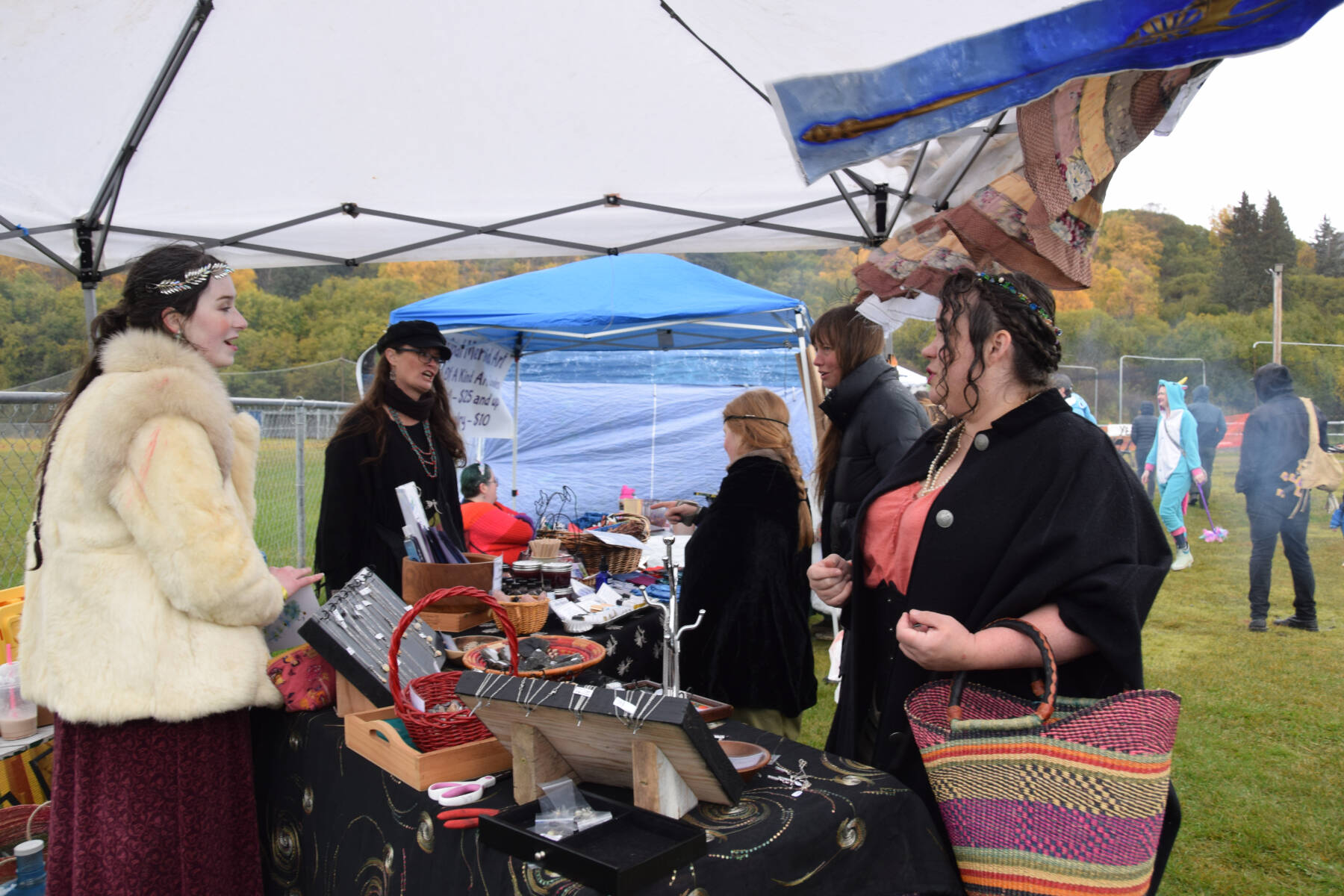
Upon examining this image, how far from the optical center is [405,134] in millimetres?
3617

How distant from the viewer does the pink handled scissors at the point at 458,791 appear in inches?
55.0

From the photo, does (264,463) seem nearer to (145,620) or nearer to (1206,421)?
(145,620)

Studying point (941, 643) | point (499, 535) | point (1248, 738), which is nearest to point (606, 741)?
point (941, 643)

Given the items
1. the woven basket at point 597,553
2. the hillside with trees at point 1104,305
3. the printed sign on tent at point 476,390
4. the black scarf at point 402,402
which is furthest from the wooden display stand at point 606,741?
the hillside with trees at point 1104,305

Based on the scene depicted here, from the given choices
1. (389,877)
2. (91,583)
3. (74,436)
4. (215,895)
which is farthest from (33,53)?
(389,877)

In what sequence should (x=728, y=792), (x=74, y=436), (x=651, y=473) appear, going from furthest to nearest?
1. (x=651, y=473)
2. (x=74, y=436)
3. (x=728, y=792)

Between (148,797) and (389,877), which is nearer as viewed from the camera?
(389,877)

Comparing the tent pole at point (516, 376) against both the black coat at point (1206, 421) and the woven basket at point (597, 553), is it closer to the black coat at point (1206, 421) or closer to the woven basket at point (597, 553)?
the woven basket at point (597, 553)

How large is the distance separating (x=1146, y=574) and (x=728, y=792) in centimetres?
81

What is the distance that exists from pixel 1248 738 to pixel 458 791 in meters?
4.56

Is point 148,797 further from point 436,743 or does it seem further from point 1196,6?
point 1196,6

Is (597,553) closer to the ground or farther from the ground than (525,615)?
closer to the ground

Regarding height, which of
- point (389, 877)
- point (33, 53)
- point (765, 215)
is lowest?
point (389, 877)

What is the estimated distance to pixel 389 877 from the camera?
1474 millimetres
